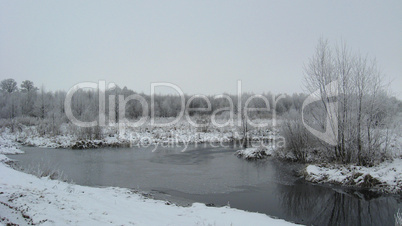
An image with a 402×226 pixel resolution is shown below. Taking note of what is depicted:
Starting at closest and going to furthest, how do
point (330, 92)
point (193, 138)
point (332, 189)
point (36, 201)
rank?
point (36, 201) < point (332, 189) < point (330, 92) < point (193, 138)

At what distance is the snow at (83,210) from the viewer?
530 cm

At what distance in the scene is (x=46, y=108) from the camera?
42.0m

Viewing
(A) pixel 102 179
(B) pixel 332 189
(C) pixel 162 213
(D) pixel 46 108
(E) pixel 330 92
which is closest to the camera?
(C) pixel 162 213

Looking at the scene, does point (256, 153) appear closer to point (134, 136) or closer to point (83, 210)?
point (134, 136)

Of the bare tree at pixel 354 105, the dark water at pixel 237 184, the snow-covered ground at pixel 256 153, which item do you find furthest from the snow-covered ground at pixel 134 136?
the bare tree at pixel 354 105

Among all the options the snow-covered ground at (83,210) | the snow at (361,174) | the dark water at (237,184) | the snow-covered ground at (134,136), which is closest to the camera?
the snow-covered ground at (83,210)

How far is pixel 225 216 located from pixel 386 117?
36.5 ft

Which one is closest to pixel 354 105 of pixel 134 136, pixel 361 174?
pixel 361 174

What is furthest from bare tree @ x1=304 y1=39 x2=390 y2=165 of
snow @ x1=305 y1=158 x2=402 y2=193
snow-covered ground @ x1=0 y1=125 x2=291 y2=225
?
snow-covered ground @ x1=0 y1=125 x2=291 y2=225

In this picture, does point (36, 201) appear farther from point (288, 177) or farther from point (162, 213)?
point (288, 177)

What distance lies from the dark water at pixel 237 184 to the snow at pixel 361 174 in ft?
2.14

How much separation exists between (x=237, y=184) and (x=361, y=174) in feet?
18.4

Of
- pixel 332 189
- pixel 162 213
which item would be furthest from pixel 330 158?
pixel 162 213

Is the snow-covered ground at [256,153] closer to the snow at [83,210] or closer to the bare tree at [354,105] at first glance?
the bare tree at [354,105]
